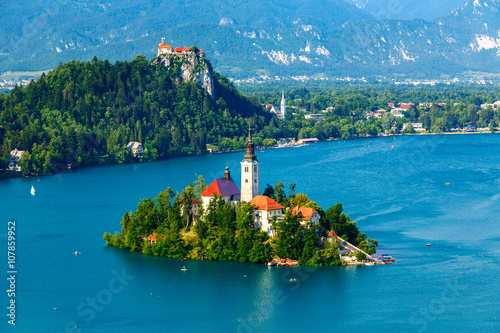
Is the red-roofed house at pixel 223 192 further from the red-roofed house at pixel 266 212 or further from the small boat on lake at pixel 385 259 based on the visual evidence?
the small boat on lake at pixel 385 259

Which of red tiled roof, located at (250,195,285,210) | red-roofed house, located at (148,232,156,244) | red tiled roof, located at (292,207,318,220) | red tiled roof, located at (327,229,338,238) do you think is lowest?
red-roofed house, located at (148,232,156,244)

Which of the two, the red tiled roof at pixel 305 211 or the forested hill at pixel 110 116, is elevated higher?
the forested hill at pixel 110 116

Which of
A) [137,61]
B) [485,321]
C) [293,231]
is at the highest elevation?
[137,61]

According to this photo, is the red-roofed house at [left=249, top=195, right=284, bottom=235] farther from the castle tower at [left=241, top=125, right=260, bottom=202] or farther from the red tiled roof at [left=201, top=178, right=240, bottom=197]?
the red tiled roof at [left=201, top=178, right=240, bottom=197]

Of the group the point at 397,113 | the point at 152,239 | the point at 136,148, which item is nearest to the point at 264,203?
the point at 152,239

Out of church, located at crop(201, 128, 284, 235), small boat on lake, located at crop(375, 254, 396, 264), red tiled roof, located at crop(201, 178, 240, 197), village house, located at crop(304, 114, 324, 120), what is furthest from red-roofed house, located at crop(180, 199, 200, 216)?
village house, located at crop(304, 114, 324, 120)

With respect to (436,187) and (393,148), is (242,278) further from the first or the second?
(393,148)

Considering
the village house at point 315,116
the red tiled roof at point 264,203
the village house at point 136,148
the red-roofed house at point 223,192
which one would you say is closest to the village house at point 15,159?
the village house at point 136,148

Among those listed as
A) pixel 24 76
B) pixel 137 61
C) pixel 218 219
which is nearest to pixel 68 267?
pixel 218 219
